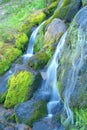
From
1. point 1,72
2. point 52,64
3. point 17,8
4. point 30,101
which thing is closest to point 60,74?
point 30,101

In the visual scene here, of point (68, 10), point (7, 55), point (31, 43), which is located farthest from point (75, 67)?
point (31, 43)

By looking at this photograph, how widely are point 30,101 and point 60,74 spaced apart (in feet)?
4.30

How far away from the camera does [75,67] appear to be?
10383mm

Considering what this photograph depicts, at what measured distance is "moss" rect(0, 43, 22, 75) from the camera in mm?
15812

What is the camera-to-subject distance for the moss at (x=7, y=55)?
15812 mm

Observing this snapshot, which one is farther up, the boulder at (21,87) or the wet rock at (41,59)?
the wet rock at (41,59)

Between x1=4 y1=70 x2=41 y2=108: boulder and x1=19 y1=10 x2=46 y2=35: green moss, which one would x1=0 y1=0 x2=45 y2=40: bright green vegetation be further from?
x1=4 y1=70 x2=41 y2=108: boulder

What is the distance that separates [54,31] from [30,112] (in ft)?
15.0

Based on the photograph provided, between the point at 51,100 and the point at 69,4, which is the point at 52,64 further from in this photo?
the point at 69,4

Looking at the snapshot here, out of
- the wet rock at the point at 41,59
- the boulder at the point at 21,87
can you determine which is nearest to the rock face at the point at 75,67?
the boulder at the point at 21,87

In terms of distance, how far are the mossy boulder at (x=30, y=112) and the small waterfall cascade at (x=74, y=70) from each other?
3.68 ft

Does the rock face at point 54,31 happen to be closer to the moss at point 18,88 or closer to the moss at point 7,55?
the moss at point 7,55

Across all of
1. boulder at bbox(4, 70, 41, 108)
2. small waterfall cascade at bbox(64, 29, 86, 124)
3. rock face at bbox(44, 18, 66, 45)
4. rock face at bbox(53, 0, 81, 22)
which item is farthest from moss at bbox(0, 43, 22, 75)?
small waterfall cascade at bbox(64, 29, 86, 124)

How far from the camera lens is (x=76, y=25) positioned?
11.2m
